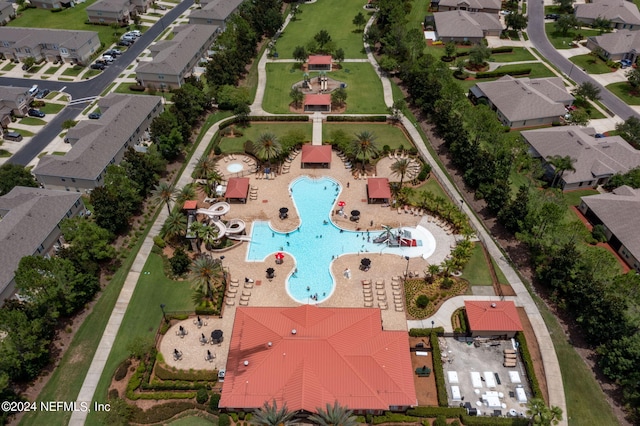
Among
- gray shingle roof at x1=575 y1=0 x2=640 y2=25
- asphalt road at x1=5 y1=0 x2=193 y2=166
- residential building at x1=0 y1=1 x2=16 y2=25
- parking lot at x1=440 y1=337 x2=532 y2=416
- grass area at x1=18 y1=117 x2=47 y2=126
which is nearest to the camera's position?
parking lot at x1=440 y1=337 x2=532 y2=416

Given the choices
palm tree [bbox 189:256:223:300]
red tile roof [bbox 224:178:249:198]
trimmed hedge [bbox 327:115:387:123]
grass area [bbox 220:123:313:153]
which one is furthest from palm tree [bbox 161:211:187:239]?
trimmed hedge [bbox 327:115:387:123]

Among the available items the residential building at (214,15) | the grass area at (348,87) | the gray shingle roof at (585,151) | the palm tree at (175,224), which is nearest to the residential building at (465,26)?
the grass area at (348,87)

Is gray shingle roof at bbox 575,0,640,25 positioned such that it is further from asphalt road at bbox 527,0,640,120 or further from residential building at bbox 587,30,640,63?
residential building at bbox 587,30,640,63

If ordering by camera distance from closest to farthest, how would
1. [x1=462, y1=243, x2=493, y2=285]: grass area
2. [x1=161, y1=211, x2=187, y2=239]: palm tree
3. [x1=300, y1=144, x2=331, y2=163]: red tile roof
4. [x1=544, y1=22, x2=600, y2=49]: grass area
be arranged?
1. [x1=462, y1=243, x2=493, y2=285]: grass area
2. [x1=161, y1=211, x2=187, y2=239]: palm tree
3. [x1=300, y1=144, x2=331, y2=163]: red tile roof
4. [x1=544, y1=22, x2=600, y2=49]: grass area

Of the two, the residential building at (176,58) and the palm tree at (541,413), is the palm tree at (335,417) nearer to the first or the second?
the palm tree at (541,413)

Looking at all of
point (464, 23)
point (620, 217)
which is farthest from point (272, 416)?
point (464, 23)

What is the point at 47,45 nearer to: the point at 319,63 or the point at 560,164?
the point at 319,63
